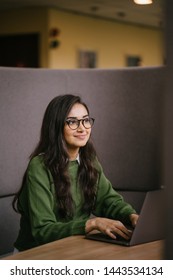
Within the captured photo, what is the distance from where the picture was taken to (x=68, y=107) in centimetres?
92

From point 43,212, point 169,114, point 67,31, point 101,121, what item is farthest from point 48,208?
point 67,31

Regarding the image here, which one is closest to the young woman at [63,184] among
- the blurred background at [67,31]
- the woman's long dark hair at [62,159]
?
the woman's long dark hair at [62,159]

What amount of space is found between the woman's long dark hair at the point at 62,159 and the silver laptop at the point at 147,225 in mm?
141

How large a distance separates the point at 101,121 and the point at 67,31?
4119mm

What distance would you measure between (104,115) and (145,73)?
0.49 feet

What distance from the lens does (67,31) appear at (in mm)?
5258

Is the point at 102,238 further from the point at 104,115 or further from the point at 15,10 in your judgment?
the point at 15,10

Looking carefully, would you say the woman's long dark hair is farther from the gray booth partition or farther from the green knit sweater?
the gray booth partition

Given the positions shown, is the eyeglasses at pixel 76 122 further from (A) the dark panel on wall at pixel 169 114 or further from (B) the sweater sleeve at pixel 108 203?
(A) the dark panel on wall at pixel 169 114

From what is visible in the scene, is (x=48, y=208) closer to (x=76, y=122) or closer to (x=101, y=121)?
(x=76, y=122)

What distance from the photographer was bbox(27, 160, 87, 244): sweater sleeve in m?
0.84

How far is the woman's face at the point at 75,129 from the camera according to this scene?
0.91 meters

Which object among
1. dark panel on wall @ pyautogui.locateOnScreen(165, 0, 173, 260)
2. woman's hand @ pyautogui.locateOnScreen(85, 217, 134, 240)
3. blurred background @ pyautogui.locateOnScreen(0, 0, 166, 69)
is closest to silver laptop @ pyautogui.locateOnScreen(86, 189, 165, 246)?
woman's hand @ pyautogui.locateOnScreen(85, 217, 134, 240)
